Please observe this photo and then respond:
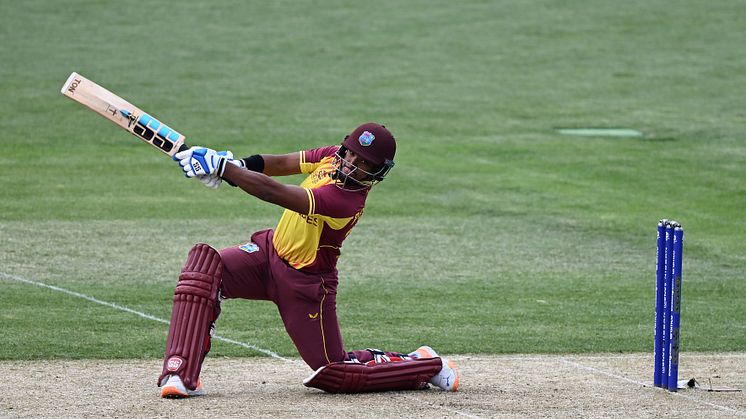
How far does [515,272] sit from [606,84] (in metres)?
14.4

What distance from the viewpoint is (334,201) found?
25.4ft

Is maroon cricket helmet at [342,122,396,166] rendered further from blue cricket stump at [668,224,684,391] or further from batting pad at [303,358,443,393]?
blue cricket stump at [668,224,684,391]

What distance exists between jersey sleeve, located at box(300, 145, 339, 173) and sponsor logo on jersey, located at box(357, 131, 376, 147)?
2.16 feet

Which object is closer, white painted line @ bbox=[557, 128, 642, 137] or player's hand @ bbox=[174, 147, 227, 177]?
player's hand @ bbox=[174, 147, 227, 177]

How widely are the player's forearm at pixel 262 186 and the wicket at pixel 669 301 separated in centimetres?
254

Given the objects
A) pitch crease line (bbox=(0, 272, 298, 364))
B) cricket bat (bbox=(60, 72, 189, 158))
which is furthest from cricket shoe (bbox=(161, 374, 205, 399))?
pitch crease line (bbox=(0, 272, 298, 364))

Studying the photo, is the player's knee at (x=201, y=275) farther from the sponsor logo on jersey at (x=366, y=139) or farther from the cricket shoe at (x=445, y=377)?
the cricket shoe at (x=445, y=377)

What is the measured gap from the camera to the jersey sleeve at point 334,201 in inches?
301

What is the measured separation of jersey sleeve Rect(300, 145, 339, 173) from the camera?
8.49m

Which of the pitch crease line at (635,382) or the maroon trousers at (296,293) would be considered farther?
the maroon trousers at (296,293)

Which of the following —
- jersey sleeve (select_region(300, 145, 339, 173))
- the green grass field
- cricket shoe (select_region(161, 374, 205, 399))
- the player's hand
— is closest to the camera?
the player's hand

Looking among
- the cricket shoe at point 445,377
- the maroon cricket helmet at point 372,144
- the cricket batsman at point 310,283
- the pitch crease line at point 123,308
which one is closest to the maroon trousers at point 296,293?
the cricket batsman at point 310,283

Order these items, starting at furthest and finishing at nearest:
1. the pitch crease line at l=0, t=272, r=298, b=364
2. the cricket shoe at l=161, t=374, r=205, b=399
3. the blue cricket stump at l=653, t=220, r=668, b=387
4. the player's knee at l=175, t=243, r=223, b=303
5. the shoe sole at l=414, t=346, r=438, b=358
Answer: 1. the pitch crease line at l=0, t=272, r=298, b=364
2. the shoe sole at l=414, t=346, r=438, b=358
3. the blue cricket stump at l=653, t=220, r=668, b=387
4. the player's knee at l=175, t=243, r=223, b=303
5. the cricket shoe at l=161, t=374, r=205, b=399

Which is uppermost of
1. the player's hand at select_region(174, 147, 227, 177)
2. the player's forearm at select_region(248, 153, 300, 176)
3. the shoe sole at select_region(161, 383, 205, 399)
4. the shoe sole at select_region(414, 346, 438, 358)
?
the player's forearm at select_region(248, 153, 300, 176)
